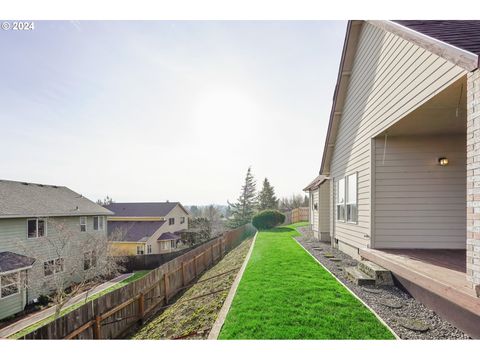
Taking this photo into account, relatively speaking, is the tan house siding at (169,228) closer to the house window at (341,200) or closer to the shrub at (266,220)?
the shrub at (266,220)

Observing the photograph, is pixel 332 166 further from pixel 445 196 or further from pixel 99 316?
pixel 99 316

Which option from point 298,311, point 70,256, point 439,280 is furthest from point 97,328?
point 70,256

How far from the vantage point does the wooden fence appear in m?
3.07

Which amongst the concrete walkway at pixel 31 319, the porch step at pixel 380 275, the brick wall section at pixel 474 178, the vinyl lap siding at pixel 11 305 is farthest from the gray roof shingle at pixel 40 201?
the brick wall section at pixel 474 178

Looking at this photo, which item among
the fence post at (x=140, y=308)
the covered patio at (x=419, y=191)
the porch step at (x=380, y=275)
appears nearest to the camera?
the porch step at (x=380, y=275)

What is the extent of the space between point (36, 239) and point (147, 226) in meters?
10.6

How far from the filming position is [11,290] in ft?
29.2

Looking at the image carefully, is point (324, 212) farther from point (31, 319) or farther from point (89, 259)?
point (89, 259)

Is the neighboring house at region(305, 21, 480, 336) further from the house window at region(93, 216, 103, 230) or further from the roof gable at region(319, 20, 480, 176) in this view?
the house window at region(93, 216, 103, 230)

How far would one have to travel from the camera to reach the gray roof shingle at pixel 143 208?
22.0 meters

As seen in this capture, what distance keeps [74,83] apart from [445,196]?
29.2ft

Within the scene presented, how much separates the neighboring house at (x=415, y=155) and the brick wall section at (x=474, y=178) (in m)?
0.01

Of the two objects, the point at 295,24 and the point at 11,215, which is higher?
the point at 295,24

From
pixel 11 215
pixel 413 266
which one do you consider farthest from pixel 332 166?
pixel 11 215
